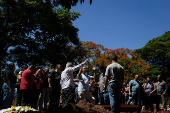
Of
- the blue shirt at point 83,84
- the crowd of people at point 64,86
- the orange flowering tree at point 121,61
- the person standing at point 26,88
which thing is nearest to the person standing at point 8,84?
the crowd of people at point 64,86

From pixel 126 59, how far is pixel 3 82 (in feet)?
103

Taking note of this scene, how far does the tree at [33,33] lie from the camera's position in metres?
19.5

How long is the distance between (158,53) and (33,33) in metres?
33.0

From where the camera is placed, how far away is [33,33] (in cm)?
2145

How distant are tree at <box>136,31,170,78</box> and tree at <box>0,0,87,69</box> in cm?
A: 2809

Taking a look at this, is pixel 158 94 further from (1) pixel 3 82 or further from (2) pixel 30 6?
(2) pixel 30 6

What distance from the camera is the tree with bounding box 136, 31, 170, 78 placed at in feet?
146

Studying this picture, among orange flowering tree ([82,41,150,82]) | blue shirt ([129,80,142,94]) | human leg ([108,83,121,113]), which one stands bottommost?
human leg ([108,83,121,113])

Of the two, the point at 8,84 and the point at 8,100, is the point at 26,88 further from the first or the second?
A: the point at 8,100

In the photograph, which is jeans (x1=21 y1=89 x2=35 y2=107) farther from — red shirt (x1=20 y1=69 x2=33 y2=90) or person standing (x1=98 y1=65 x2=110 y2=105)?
person standing (x1=98 y1=65 x2=110 y2=105)

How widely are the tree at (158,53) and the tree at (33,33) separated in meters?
28.1

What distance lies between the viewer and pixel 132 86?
964 centimetres

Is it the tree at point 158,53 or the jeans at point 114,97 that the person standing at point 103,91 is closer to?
the jeans at point 114,97

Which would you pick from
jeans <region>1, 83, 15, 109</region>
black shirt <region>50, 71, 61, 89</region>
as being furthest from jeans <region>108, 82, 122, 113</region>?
jeans <region>1, 83, 15, 109</region>
